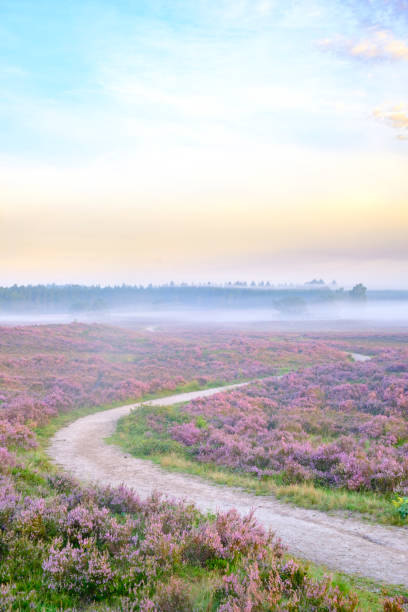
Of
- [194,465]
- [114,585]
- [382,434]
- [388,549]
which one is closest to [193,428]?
[194,465]

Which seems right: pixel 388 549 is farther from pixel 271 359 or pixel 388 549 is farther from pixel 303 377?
pixel 271 359

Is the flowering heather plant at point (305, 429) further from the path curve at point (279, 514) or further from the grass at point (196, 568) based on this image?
the path curve at point (279, 514)

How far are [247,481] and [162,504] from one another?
5.21 meters

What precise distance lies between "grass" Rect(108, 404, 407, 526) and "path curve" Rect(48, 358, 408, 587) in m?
0.42

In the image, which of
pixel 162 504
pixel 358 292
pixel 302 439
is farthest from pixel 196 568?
pixel 358 292

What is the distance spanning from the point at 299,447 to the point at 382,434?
461cm

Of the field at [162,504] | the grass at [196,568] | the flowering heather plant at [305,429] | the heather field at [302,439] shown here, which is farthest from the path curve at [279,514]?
the flowering heather plant at [305,429]

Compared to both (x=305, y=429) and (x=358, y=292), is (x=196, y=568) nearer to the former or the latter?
(x=305, y=429)

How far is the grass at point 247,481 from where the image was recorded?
408 inches

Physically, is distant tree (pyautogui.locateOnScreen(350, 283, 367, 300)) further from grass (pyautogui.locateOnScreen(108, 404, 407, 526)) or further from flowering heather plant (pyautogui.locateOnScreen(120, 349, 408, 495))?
grass (pyautogui.locateOnScreen(108, 404, 407, 526))

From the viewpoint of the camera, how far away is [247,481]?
13.1 m

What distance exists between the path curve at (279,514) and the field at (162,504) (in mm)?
949

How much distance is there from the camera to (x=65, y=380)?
3077 centimetres

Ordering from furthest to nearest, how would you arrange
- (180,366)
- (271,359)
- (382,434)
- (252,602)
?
(271,359) < (180,366) < (382,434) < (252,602)
